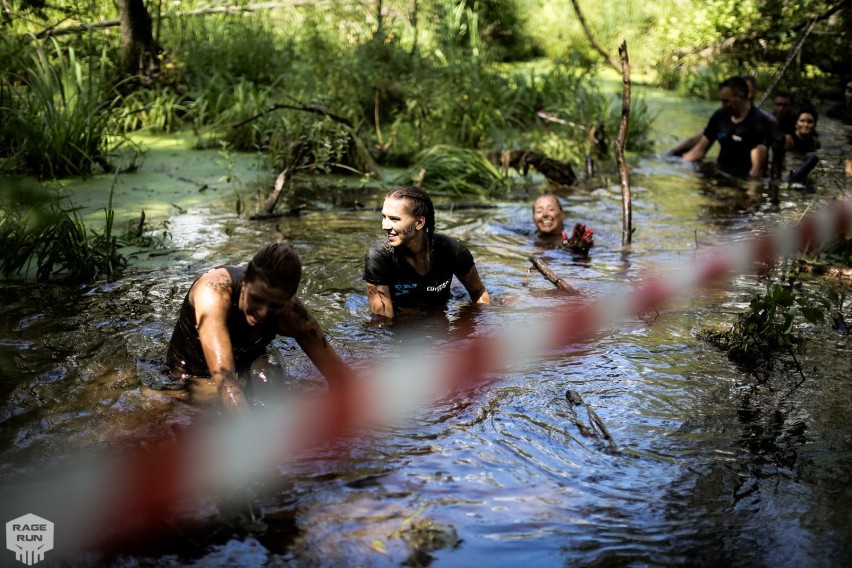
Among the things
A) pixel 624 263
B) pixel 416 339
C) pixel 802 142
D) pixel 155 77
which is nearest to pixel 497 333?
pixel 416 339

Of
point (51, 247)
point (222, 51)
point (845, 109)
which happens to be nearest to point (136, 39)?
point (222, 51)

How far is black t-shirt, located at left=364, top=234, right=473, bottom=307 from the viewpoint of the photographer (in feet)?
18.5

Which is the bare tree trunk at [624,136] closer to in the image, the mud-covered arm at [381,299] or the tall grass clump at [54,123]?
the mud-covered arm at [381,299]

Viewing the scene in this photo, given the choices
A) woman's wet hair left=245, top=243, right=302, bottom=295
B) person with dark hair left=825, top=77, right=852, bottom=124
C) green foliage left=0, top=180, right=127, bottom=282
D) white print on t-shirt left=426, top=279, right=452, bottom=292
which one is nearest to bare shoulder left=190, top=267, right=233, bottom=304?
woman's wet hair left=245, top=243, right=302, bottom=295

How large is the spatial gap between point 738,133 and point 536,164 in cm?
335

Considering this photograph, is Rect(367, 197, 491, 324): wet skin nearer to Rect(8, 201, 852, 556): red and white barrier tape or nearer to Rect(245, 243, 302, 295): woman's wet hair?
Rect(8, 201, 852, 556): red and white barrier tape

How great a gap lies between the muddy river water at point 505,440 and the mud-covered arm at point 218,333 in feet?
1.13

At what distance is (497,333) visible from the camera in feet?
18.8

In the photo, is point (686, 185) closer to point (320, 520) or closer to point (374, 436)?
point (374, 436)

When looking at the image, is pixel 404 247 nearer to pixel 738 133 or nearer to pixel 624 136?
pixel 624 136

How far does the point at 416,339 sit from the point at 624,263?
2642 mm

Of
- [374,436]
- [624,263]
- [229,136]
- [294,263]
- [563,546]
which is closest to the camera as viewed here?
[563,546]

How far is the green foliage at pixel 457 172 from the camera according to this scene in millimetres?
9586

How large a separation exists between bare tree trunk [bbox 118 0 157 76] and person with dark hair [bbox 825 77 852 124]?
430 inches
